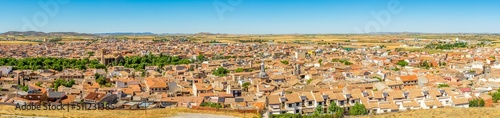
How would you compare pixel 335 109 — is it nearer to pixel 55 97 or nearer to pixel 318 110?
pixel 318 110

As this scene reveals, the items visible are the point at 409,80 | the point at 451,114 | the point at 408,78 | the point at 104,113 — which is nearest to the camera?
the point at 104,113

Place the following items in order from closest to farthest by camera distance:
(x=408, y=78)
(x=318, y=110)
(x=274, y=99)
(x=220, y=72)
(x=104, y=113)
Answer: (x=104, y=113), (x=318, y=110), (x=274, y=99), (x=408, y=78), (x=220, y=72)

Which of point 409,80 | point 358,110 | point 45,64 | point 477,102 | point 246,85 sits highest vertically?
point 409,80

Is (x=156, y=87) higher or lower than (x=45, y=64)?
higher

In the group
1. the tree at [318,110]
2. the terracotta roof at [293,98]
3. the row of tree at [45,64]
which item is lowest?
the row of tree at [45,64]

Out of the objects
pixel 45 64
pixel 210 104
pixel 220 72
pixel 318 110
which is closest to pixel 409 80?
pixel 318 110

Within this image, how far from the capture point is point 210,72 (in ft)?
160

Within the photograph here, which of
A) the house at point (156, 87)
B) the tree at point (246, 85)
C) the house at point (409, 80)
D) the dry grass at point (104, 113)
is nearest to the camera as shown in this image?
the dry grass at point (104, 113)

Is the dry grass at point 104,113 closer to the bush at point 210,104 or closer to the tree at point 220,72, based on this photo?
the bush at point 210,104

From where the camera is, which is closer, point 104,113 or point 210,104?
point 104,113

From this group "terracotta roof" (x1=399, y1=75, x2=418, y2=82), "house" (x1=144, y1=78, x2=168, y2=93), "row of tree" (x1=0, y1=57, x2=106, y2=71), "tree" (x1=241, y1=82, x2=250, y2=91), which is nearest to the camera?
"house" (x1=144, y1=78, x2=168, y2=93)

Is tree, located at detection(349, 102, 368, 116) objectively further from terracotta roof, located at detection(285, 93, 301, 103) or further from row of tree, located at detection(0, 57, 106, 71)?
row of tree, located at detection(0, 57, 106, 71)

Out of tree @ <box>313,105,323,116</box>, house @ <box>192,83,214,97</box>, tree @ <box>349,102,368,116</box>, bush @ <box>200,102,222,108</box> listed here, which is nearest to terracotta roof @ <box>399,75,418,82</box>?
tree @ <box>349,102,368,116</box>

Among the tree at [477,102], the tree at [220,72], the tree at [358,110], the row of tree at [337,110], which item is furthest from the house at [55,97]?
the tree at [477,102]
